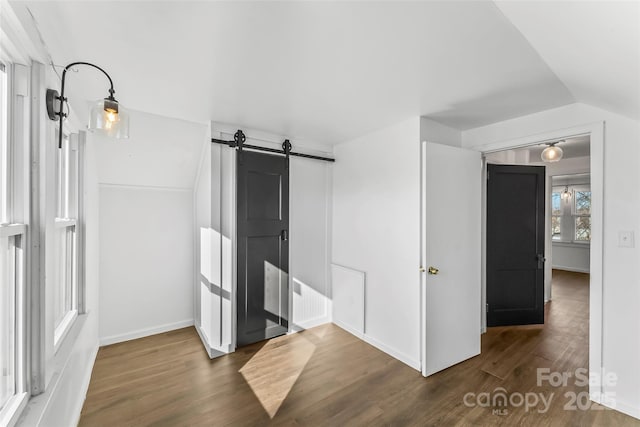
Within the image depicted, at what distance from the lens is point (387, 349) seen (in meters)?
2.77

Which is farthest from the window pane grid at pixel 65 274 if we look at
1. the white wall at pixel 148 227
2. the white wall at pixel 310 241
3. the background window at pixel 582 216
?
the background window at pixel 582 216

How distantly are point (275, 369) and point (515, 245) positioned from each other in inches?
125

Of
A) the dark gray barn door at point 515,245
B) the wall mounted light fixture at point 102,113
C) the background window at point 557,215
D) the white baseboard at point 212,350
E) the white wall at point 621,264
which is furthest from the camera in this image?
the background window at point 557,215

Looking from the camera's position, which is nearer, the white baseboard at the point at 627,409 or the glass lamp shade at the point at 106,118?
the glass lamp shade at the point at 106,118

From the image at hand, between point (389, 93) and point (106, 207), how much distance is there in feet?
10.0

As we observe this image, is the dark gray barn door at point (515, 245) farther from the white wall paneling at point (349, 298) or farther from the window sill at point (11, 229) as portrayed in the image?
the window sill at point (11, 229)

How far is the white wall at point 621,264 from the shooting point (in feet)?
6.23

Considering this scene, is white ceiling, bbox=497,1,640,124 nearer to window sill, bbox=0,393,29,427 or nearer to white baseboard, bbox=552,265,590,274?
window sill, bbox=0,393,29,427

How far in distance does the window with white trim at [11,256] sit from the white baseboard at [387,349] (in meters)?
2.56

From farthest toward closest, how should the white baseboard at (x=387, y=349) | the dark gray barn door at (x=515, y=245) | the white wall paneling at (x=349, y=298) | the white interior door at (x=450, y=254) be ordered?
1. the dark gray barn door at (x=515, y=245)
2. the white wall paneling at (x=349, y=298)
3. the white baseboard at (x=387, y=349)
4. the white interior door at (x=450, y=254)

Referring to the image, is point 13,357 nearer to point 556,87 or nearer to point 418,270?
point 418,270

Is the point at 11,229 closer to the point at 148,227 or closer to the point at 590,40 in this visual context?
the point at 148,227

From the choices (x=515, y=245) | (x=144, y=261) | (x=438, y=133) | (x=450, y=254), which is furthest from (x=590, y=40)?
(x=144, y=261)

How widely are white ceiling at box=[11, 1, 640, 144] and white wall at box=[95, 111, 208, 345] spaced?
492mm
